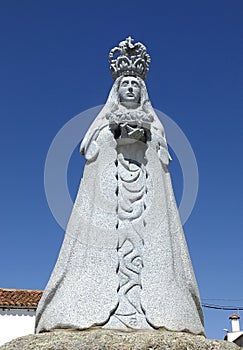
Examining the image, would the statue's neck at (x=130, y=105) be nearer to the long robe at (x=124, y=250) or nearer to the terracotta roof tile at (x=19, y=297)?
the long robe at (x=124, y=250)

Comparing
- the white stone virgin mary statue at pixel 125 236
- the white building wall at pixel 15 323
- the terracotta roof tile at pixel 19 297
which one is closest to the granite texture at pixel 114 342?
the white stone virgin mary statue at pixel 125 236

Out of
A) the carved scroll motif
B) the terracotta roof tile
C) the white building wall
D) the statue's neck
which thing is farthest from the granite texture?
the terracotta roof tile

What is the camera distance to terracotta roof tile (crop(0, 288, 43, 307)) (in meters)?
25.4

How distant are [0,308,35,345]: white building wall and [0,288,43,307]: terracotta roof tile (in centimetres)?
28

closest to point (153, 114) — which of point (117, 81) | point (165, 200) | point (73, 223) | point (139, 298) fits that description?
point (117, 81)

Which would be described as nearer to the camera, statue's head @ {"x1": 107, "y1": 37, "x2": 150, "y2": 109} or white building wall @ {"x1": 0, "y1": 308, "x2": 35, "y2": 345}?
statue's head @ {"x1": 107, "y1": 37, "x2": 150, "y2": 109}

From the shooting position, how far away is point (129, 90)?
282 inches

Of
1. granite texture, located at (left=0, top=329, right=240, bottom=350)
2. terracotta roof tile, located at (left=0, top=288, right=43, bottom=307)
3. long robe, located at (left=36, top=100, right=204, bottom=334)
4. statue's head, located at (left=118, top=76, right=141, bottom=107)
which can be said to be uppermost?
terracotta roof tile, located at (left=0, top=288, right=43, bottom=307)

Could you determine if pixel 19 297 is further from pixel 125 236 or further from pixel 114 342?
pixel 114 342

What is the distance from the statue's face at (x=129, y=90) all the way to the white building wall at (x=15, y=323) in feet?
65.6

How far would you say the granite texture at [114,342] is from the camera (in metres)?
4.63

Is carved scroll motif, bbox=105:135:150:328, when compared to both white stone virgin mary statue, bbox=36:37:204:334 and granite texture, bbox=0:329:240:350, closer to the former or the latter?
white stone virgin mary statue, bbox=36:37:204:334

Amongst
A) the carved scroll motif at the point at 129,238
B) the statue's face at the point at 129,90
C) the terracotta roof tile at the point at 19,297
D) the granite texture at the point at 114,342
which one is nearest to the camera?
the granite texture at the point at 114,342

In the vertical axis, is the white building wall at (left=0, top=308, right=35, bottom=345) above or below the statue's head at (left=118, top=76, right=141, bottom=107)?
below
